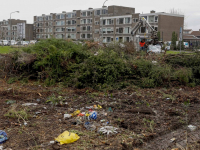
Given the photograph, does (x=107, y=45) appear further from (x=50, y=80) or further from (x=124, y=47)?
(x=50, y=80)

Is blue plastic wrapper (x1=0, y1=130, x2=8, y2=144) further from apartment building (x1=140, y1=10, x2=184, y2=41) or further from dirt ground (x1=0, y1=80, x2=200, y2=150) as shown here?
apartment building (x1=140, y1=10, x2=184, y2=41)

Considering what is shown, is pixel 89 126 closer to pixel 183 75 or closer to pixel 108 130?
pixel 108 130

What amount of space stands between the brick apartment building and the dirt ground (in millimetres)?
41568

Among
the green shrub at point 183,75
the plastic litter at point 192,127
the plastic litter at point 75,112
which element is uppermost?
the green shrub at point 183,75

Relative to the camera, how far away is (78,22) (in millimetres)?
76875

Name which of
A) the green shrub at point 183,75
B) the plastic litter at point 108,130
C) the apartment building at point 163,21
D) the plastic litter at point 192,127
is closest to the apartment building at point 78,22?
the apartment building at point 163,21

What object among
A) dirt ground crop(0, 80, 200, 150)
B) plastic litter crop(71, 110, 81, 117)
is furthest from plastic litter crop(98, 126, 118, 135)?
plastic litter crop(71, 110, 81, 117)

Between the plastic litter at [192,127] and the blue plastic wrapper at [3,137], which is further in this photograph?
the plastic litter at [192,127]

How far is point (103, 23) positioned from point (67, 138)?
213 feet

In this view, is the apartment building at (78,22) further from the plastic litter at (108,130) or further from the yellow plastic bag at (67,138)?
the yellow plastic bag at (67,138)

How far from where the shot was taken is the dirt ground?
4.59 m

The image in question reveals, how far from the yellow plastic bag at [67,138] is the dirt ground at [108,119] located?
11 cm

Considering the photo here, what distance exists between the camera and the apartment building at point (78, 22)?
225 feet

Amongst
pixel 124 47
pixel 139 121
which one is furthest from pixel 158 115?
pixel 124 47
